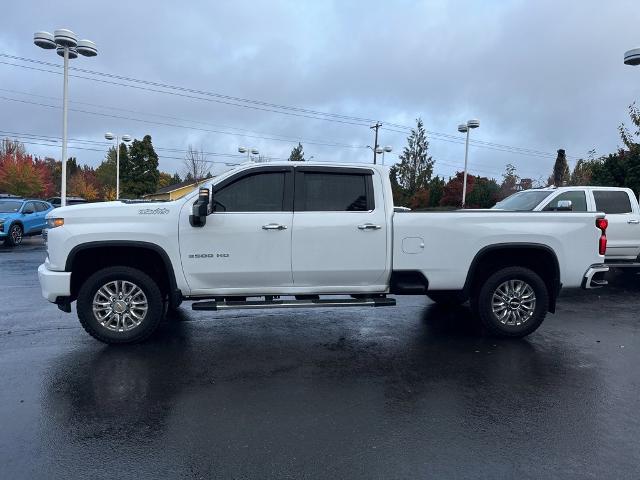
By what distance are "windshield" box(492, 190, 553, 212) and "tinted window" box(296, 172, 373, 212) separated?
6.28 metres

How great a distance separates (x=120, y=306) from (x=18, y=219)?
14.9 metres

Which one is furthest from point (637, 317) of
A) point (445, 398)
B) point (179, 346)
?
point (179, 346)

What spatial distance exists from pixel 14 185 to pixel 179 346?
5342 centimetres

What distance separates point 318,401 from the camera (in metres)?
4.33

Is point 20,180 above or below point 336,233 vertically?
above

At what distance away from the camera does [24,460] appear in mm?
3307

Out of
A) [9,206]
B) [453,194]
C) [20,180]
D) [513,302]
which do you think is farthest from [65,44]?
[20,180]

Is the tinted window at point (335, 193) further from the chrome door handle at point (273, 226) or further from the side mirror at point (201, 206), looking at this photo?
the side mirror at point (201, 206)

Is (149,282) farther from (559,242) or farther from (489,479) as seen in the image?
(559,242)

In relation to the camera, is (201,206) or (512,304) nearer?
(201,206)

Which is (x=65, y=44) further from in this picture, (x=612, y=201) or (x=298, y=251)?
(x=612, y=201)

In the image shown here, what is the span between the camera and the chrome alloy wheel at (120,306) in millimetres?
5672

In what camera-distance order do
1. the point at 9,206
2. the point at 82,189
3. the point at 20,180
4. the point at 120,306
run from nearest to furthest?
the point at 120,306 < the point at 9,206 < the point at 20,180 < the point at 82,189

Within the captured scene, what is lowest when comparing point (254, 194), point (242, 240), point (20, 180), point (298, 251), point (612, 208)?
point (298, 251)
